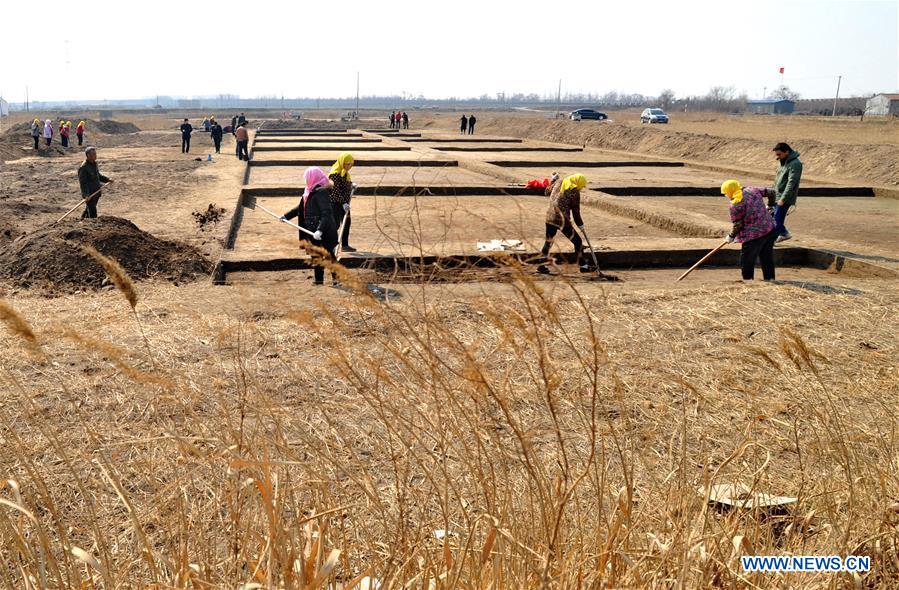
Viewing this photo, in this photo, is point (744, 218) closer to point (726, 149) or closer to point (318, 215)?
point (318, 215)

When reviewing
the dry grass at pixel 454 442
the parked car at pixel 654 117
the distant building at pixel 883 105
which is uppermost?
the distant building at pixel 883 105

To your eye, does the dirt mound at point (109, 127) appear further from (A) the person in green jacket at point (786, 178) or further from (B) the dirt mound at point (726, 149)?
(A) the person in green jacket at point (786, 178)

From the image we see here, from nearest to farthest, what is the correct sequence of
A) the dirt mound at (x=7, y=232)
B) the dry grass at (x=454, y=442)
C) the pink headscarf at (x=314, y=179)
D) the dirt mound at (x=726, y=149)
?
the dry grass at (x=454, y=442) → the pink headscarf at (x=314, y=179) → the dirt mound at (x=7, y=232) → the dirt mound at (x=726, y=149)

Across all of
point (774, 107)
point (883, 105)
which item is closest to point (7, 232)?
point (883, 105)

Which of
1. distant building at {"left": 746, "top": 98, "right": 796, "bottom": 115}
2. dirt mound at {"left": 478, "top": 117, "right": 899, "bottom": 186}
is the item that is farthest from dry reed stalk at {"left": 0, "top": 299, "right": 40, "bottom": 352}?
distant building at {"left": 746, "top": 98, "right": 796, "bottom": 115}

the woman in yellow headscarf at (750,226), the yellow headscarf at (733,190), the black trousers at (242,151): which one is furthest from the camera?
the black trousers at (242,151)

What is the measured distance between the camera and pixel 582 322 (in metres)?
6.00

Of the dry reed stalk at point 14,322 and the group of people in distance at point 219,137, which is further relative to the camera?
the group of people in distance at point 219,137

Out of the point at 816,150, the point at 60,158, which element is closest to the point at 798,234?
the point at 816,150

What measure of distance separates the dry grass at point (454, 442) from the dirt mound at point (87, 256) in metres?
0.93

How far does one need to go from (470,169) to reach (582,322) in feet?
51.4

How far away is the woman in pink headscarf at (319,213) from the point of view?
7.81 m

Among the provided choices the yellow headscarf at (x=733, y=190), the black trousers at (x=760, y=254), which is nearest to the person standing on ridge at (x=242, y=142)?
the yellow headscarf at (x=733, y=190)

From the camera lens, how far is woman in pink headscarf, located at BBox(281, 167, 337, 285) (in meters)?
7.81
